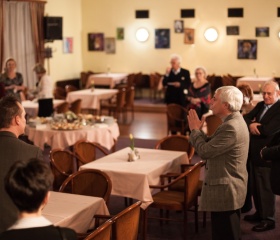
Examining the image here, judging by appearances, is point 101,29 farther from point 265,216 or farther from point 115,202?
point 265,216

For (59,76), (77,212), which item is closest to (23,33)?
(59,76)

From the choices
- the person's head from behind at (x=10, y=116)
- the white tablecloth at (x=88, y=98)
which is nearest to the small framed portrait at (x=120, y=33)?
the white tablecloth at (x=88, y=98)

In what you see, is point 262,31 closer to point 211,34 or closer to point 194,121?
point 211,34

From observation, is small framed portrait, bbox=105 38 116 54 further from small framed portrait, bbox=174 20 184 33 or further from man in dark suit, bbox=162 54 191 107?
man in dark suit, bbox=162 54 191 107

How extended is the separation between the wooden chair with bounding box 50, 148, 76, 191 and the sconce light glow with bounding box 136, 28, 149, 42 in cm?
1108

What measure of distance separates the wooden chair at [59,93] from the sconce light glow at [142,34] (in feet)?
13.6

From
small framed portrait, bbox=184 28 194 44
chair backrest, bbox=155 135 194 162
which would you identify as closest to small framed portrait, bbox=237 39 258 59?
small framed portrait, bbox=184 28 194 44

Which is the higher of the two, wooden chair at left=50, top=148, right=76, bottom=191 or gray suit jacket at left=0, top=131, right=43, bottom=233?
gray suit jacket at left=0, top=131, right=43, bottom=233

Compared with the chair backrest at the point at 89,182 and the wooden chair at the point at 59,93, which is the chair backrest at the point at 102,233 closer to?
the chair backrest at the point at 89,182

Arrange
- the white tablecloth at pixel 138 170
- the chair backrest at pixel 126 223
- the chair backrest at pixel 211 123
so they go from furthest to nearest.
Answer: the chair backrest at pixel 211 123 → the white tablecloth at pixel 138 170 → the chair backrest at pixel 126 223

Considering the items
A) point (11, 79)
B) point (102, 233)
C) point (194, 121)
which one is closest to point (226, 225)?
point (194, 121)

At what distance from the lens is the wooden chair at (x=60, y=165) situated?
5945 mm

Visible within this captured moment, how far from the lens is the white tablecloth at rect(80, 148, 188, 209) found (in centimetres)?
569

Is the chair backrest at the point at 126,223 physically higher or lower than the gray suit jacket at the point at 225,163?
lower
